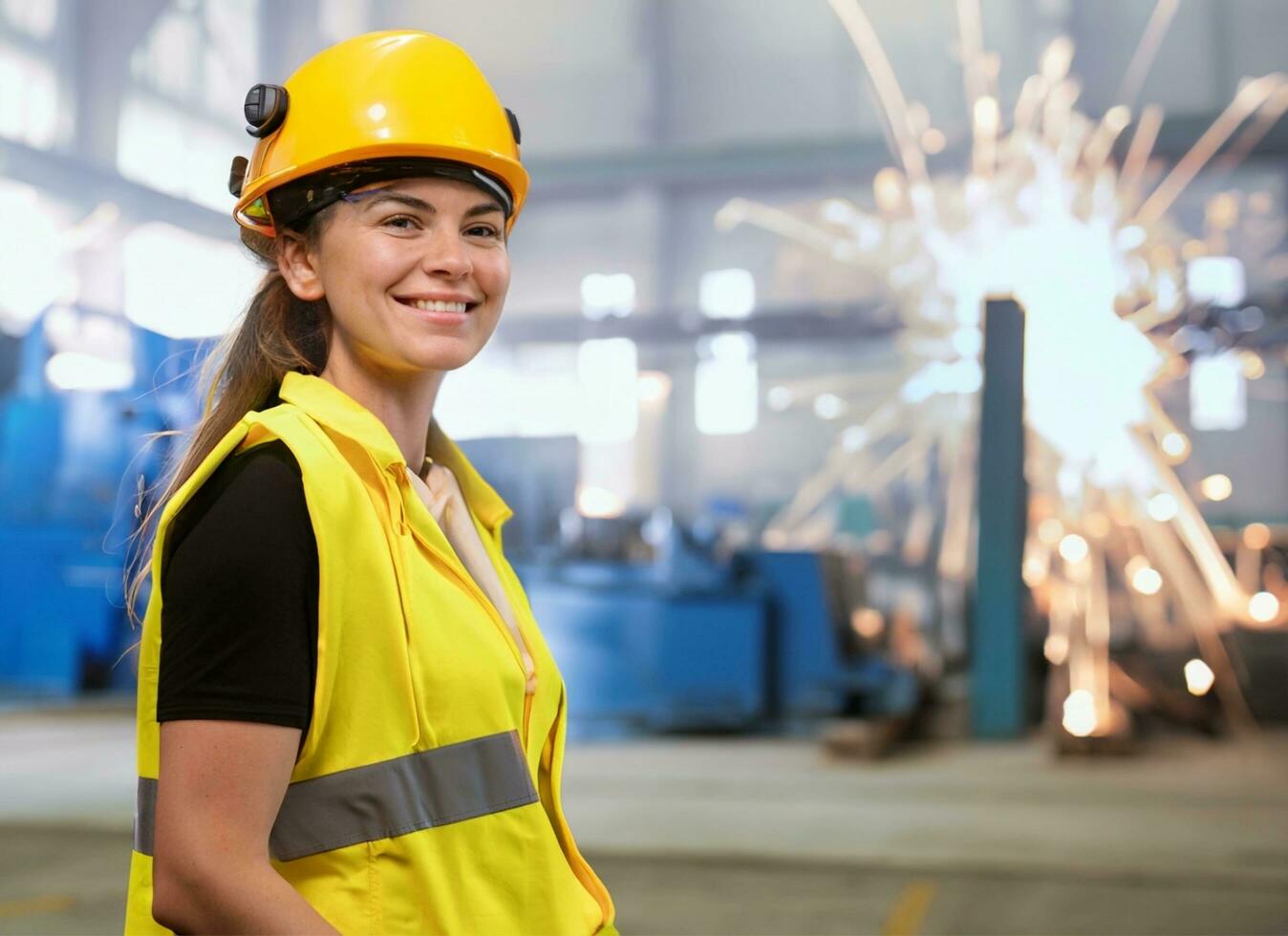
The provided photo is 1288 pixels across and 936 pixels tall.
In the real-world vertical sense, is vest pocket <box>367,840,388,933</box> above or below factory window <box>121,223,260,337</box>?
below

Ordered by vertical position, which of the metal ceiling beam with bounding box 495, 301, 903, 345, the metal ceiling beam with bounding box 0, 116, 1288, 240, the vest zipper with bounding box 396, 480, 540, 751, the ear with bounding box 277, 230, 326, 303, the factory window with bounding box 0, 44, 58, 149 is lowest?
the vest zipper with bounding box 396, 480, 540, 751

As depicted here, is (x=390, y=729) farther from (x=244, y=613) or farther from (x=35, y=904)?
(x=35, y=904)

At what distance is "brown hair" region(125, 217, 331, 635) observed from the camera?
3.66 feet

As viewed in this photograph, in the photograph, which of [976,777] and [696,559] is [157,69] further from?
[976,777]

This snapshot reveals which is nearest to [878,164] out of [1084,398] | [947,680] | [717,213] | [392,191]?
[717,213]

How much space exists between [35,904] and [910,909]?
8.30 feet

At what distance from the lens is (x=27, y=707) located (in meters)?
7.76

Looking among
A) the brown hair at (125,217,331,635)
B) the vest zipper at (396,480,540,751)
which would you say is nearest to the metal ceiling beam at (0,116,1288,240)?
the brown hair at (125,217,331,635)

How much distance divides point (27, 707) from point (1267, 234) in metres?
9.40

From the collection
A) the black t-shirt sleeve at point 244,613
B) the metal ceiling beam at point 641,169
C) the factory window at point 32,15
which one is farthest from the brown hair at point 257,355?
the factory window at point 32,15

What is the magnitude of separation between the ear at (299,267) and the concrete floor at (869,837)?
9.48 feet

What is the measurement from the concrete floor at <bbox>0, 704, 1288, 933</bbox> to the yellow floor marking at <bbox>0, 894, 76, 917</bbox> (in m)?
0.01

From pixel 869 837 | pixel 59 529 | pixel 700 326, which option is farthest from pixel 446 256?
pixel 700 326

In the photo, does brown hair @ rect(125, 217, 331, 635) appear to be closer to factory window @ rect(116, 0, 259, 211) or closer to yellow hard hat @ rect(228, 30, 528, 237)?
yellow hard hat @ rect(228, 30, 528, 237)
